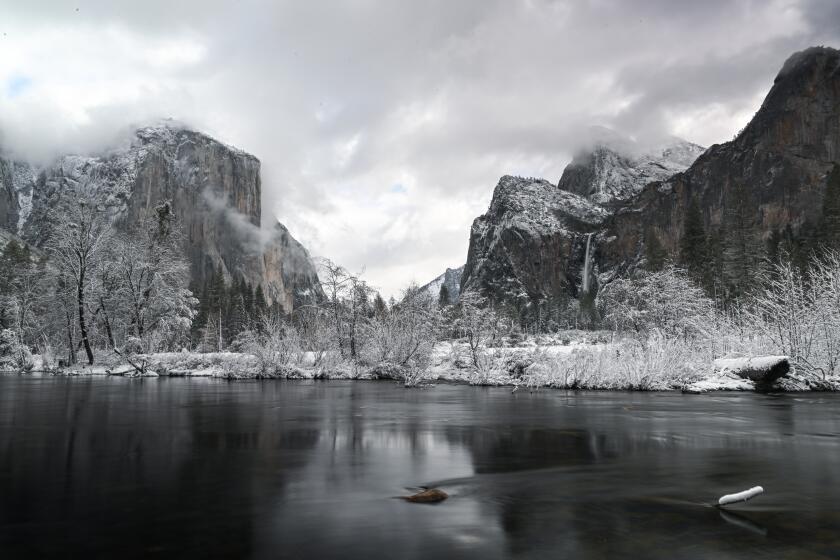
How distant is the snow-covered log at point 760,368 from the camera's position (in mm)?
22328

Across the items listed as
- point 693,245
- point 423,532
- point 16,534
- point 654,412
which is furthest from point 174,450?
point 693,245

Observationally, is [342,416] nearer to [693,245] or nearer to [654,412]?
[654,412]

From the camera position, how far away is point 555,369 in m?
26.3

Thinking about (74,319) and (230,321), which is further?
(230,321)

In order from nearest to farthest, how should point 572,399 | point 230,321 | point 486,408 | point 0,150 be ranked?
point 486,408, point 572,399, point 230,321, point 0,150

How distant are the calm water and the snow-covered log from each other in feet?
30.8

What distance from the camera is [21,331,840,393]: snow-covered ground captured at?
2378 cm

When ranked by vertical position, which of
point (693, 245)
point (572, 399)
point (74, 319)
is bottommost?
point (572, 399)

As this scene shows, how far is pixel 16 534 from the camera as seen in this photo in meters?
4.64

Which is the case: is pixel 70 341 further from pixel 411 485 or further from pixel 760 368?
pixel 760 368

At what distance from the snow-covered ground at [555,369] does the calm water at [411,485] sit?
995cm

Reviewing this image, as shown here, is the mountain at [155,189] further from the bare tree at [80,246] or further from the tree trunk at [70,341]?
the bare tree at [80,246]

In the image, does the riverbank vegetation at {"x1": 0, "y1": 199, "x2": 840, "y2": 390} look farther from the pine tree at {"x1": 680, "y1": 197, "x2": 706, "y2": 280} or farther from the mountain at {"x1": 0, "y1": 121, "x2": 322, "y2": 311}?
the mountain at {"x1": 0, "y1": 121, "x2": 322, "y2": 311}

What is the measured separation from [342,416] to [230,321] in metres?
83.7
